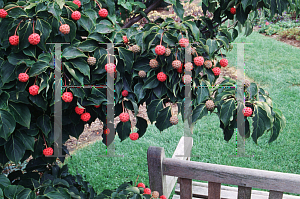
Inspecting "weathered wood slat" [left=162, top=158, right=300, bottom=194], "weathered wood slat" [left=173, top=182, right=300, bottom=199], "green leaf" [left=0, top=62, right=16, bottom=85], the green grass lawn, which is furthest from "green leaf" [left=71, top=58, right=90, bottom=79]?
the green grass lawn

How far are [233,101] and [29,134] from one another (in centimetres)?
83

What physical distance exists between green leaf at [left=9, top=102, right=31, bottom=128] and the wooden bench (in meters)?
0.72

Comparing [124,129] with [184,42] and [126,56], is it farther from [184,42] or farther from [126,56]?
[184,42]

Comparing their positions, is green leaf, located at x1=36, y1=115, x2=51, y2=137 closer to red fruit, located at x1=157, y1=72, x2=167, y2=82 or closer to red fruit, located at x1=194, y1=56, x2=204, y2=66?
red fruit, located at x1=157, y1=72, x2=167, y2=82

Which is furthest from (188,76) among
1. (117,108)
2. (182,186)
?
(182,186)

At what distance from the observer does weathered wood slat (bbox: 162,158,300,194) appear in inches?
52.6

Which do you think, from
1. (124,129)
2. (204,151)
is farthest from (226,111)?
(204,151)

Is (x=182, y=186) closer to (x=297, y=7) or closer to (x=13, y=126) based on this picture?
(x=13, y=126)

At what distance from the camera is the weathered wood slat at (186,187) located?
1.58 meters

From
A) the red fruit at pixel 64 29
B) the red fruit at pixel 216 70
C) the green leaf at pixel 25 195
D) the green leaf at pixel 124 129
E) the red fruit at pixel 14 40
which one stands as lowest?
the green leaf at pixel 25 195

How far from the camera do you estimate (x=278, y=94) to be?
475cm

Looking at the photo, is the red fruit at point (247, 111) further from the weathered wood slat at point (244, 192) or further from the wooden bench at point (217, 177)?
the weathered wood slat at point (244, 192)

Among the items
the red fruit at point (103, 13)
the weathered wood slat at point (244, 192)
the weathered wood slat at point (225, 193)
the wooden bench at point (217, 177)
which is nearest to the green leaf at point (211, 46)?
the red fruit at point (103, 13)

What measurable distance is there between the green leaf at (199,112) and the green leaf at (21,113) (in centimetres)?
64
